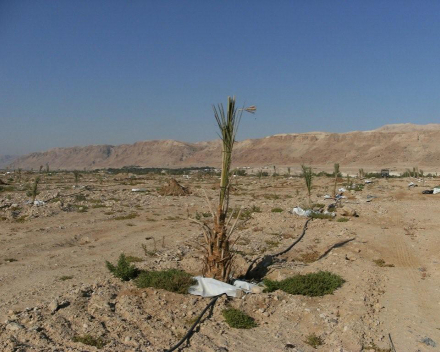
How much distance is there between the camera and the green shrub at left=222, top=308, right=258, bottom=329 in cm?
574

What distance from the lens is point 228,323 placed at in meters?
5.80

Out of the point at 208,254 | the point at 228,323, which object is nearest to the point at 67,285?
the point at 208,254

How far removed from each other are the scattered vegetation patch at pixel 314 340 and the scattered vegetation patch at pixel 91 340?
2894 mm

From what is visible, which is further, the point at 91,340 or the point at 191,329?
the point at 191,329

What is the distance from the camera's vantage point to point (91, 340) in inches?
193

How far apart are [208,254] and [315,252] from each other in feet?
14.8

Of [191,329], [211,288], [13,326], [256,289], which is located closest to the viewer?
[13,326]

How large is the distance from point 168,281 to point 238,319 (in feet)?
5.04

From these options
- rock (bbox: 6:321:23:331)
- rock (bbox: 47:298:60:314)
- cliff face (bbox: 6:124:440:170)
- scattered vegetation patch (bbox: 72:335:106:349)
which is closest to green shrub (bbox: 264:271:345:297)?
scattered vegetation patch (bbox: 72:335:106:349)

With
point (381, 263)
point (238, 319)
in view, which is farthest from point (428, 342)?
point (381, 263)

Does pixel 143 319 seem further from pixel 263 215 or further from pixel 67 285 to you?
pixel 263 215

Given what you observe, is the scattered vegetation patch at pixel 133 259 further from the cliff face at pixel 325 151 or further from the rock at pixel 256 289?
the cliff face at pixel 325 151

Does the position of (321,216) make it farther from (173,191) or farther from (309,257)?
(173,191)

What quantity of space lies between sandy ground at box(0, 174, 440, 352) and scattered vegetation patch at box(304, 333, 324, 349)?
Result: 69 mm
